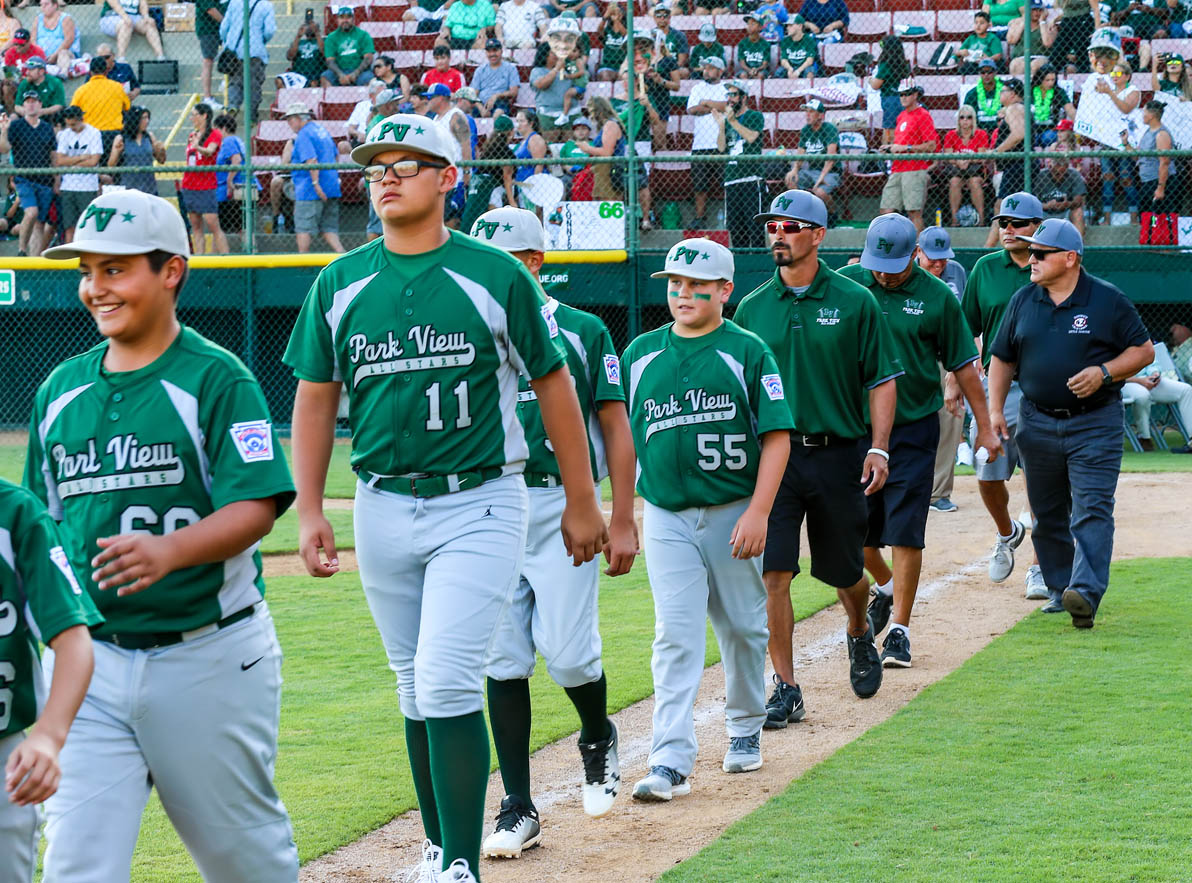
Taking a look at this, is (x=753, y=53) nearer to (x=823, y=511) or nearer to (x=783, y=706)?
(x=823, y=511)

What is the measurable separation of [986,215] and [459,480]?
12.5m

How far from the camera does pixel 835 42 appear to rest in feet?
59.8

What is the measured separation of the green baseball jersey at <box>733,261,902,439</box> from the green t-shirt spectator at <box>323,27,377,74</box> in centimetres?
1379

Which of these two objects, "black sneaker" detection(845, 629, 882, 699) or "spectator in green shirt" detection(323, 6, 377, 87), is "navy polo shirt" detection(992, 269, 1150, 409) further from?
"spectator in green shirt" detection(323, 6, 377, 87)

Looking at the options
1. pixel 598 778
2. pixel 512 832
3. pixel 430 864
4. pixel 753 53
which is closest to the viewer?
pixel 430 864

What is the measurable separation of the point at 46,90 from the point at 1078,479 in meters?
14.1

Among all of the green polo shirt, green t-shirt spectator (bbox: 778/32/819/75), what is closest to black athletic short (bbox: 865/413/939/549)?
the green polo shirt

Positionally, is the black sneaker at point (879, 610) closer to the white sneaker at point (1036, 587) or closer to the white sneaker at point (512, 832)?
the white sneaker at point (1036, 587)

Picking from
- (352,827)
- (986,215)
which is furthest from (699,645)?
(986,215)

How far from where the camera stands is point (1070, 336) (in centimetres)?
786

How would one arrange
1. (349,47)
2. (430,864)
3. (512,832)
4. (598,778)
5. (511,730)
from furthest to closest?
1. (349,47)
2. (598,778)
3. (511,730)
4. (512,832)
5. (430,864)

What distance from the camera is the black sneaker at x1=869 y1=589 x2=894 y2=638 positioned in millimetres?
7965

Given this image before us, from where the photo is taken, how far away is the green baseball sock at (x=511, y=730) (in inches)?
193

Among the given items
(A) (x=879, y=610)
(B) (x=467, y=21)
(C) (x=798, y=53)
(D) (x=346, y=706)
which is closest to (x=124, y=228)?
(D) (x=346, y=706)
